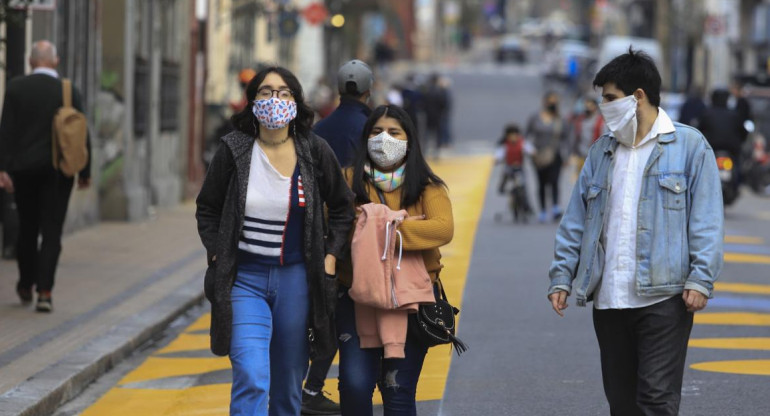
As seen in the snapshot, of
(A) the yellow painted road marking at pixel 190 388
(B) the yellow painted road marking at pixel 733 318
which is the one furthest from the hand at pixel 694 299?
(B) the yellow painted road marking at pixel 733 318

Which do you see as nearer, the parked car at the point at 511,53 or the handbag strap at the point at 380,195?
the handbag strap at the point at 380,195

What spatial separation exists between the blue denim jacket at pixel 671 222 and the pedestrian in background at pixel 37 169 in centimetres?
592

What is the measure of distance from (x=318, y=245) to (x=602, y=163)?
114 cm

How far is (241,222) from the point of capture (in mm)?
6344

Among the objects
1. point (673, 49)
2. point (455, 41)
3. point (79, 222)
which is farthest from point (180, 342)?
point (455, 41)

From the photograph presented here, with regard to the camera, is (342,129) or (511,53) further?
(511,53)

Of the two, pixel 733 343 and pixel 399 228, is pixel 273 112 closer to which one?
pixel 399 228

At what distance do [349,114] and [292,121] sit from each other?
1.84 metres

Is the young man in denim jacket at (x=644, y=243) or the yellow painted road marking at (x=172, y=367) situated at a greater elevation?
the young man in denim jacket at (x=644, y=243)

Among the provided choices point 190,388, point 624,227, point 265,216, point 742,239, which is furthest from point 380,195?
point 742,239

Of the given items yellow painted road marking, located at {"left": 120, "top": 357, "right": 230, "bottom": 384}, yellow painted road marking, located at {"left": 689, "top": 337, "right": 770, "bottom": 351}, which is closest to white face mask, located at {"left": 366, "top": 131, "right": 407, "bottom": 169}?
yellow painted road marking, located at {"left": 120, "top": 357, "right": 230, "bottom": 384}

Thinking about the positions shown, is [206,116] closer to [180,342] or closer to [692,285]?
[180,342]

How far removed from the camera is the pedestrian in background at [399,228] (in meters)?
6.45

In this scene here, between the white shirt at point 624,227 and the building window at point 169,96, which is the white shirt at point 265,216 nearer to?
the white shirt at point 624,227
